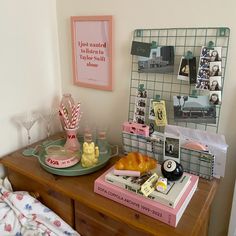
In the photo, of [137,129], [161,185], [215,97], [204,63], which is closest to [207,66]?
[204,63]

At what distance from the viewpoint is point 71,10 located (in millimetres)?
1396

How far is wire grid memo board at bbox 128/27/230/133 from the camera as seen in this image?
3.35 feet

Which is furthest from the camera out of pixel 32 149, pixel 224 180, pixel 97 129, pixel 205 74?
pixel 97 129

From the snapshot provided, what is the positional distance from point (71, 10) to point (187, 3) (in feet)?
2.17

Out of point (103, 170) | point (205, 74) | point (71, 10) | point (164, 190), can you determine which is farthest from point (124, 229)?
point (71, 10)

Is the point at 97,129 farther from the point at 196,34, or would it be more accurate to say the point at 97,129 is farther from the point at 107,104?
the point at 196,34

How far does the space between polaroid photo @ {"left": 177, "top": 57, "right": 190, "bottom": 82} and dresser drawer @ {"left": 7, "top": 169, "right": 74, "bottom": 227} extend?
2.30 feet

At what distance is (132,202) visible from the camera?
2.90 feet

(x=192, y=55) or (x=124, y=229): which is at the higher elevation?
(x=192, y=55)

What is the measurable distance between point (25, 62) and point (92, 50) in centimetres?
Result: 37

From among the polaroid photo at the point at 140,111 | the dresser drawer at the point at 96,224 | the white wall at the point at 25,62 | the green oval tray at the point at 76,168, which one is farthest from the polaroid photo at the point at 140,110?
the white wall at the point at 25,62

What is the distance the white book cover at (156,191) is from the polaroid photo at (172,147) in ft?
0.28

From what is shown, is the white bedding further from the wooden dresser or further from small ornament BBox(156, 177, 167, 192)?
small ornament BBox(156, 177, 167, 192)

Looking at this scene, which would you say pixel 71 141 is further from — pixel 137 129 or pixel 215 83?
pixel 215 83
